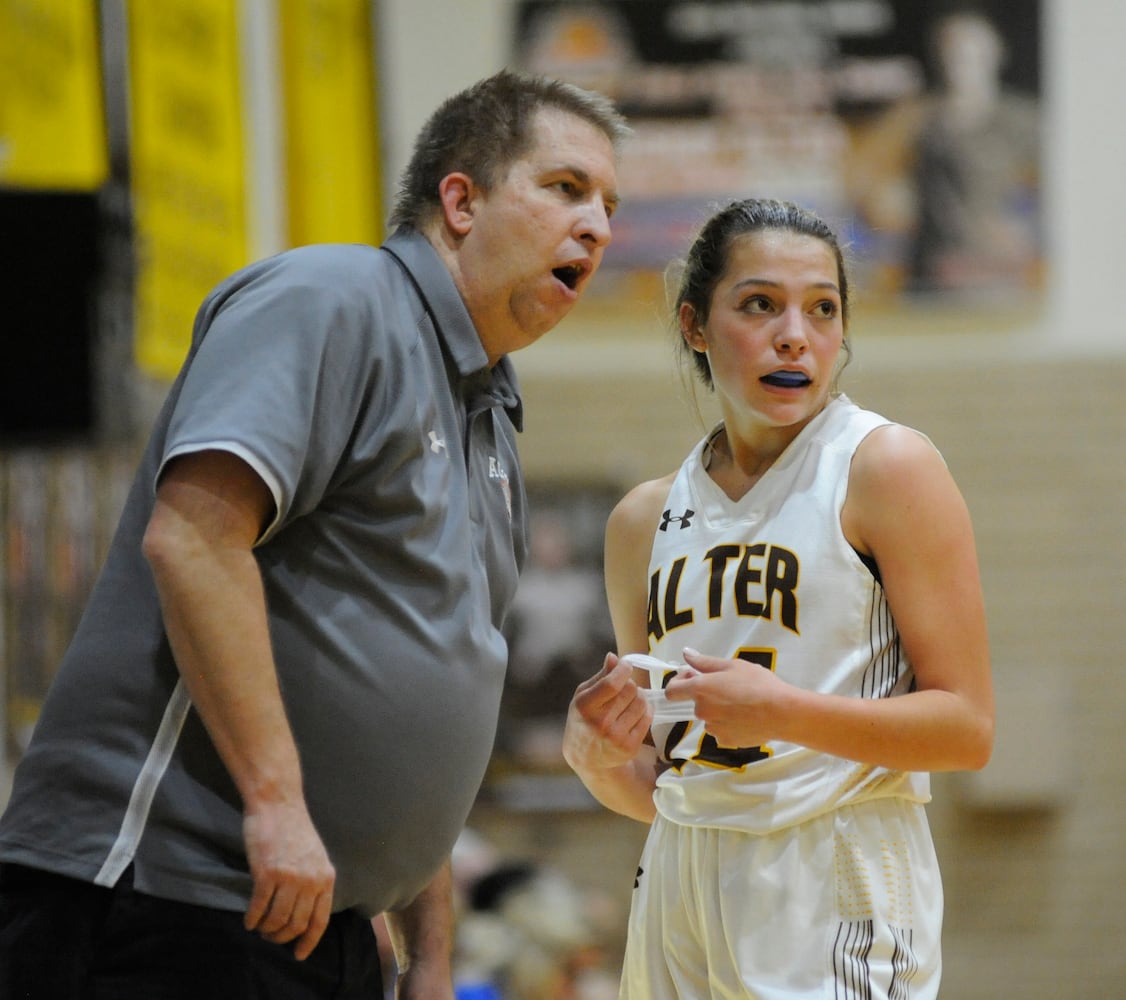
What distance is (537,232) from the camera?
2.23 meters

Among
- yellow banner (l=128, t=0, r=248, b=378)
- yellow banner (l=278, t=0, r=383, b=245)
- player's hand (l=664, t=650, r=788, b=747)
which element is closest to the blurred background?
yellow banner (l=278, t=0, r=383, b=245)

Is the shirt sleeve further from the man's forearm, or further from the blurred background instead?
the blurred background

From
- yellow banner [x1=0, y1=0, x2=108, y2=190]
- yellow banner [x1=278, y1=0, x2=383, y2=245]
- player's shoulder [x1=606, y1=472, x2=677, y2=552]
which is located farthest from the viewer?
yellow banner [x1=278, y1=0, x2=383, y2=245]

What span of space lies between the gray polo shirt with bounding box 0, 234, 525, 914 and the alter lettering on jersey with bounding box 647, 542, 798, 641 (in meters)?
0.32

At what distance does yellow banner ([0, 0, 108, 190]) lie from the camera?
4.17m

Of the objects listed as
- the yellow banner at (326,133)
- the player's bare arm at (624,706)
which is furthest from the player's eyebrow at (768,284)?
the yellow banner at (326,133)

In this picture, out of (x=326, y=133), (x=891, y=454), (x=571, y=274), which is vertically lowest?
(x=891, y=454)

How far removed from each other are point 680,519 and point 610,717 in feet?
1.32

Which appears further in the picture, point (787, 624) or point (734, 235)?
point (734, 235)

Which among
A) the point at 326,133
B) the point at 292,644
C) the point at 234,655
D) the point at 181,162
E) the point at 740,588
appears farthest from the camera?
the point at 326,133

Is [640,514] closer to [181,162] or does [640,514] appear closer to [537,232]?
[537,232]

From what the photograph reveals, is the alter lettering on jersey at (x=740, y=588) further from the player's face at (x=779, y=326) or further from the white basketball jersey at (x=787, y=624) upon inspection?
the player's face at (x=779, y=326)

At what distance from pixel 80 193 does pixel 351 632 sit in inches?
87.9

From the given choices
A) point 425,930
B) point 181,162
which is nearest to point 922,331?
point 181,162
